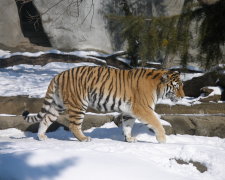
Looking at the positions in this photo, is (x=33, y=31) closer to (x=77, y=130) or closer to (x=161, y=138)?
(x=77, y=130)

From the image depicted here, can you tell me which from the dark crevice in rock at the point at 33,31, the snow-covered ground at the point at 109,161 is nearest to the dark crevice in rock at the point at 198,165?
the snow-covered ground at the point at 109,161

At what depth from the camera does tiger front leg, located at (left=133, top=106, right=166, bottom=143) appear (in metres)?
6.07

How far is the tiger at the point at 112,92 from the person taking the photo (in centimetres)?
630

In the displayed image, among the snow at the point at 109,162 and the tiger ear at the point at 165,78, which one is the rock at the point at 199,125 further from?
the snow at the point at 109,162

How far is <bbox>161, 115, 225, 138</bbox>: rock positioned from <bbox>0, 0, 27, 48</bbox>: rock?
1055 centimetres

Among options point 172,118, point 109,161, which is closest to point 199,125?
point 172,118

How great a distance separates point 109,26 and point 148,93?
32.5 ft

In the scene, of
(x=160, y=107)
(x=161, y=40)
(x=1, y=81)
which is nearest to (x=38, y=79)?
(x=1, y=81)

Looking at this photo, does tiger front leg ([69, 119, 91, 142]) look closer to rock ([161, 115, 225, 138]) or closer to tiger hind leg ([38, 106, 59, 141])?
tiger hind leg ([38, 106, 59, 141])

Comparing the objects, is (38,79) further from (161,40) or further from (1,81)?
(161,40)

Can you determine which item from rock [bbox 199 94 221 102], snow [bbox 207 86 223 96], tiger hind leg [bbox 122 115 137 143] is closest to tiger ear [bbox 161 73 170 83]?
tiger hind leg [bbox 122 115 137 143]

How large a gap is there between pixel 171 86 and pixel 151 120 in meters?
0.64

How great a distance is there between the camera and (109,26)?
1591cm

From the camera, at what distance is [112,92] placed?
6.39 m
